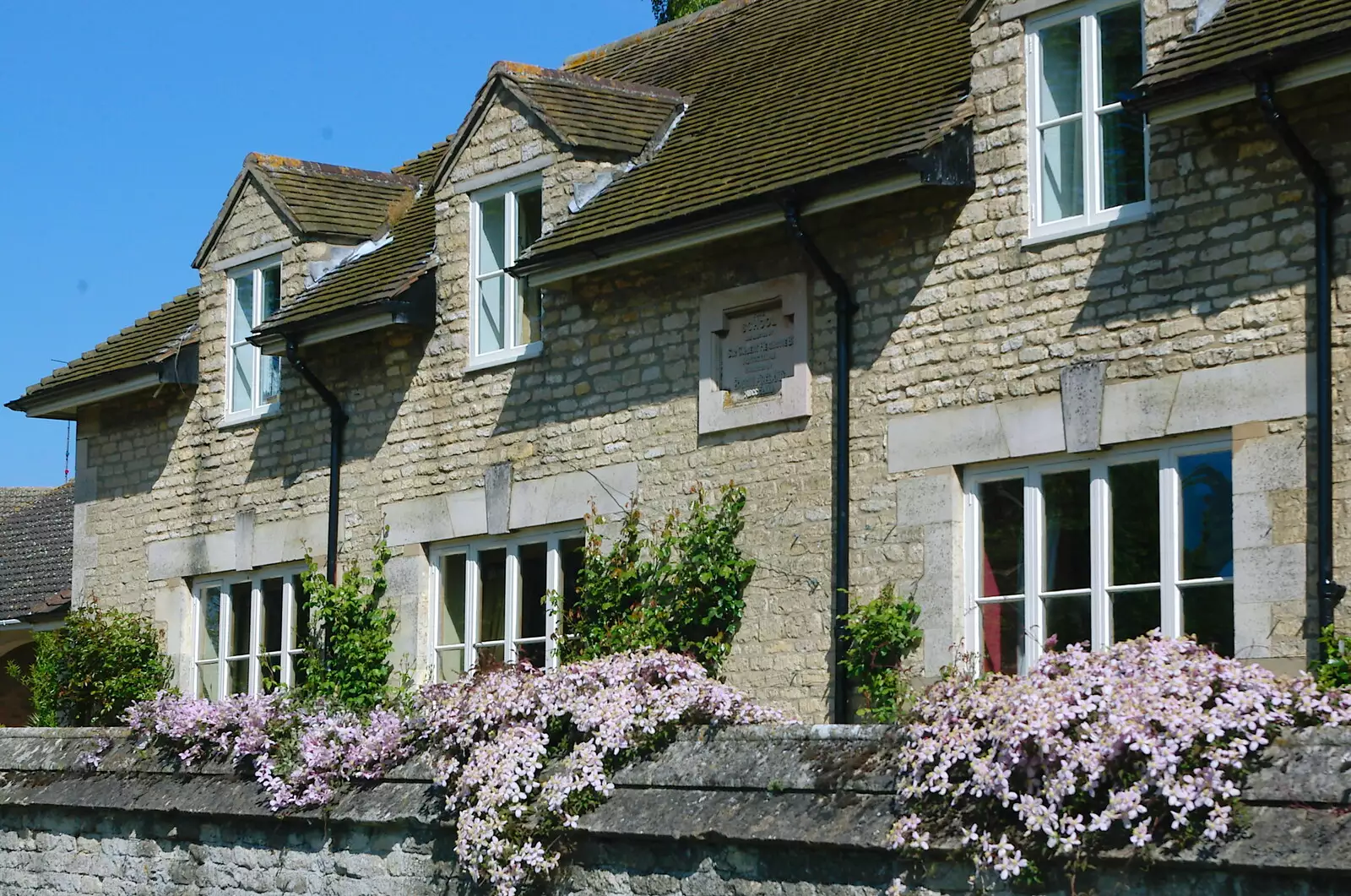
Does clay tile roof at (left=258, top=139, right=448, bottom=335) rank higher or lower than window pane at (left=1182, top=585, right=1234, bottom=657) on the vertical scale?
higher

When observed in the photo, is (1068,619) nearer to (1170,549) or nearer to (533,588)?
(1170,549)

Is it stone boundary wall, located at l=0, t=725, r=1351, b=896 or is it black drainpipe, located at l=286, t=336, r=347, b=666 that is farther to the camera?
black drainpipe, located at l=286, t=336, r=347, b=666

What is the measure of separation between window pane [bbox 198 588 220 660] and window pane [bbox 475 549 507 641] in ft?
12.2

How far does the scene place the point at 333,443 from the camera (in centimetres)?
1669

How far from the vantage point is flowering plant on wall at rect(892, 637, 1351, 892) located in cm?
739

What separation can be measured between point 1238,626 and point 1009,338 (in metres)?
2.26

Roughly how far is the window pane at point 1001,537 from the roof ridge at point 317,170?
8292 mm

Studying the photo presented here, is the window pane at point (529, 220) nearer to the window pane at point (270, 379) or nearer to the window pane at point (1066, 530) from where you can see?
the window pane at point (270, 379)

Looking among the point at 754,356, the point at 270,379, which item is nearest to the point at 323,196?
the point at 270,379

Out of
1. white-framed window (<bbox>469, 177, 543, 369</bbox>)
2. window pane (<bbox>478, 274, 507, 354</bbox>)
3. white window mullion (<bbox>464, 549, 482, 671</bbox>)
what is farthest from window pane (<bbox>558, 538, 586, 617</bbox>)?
window pane (<bbox>478, 274, 507, 354</bbox>)

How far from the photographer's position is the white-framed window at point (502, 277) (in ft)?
49.9

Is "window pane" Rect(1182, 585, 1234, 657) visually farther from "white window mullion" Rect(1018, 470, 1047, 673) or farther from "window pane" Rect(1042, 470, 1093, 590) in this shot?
"white window mullion" Rect(1018, 470, 1047, 673)

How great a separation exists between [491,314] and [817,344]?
3.47 meters

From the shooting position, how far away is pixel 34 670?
18.6 meters
